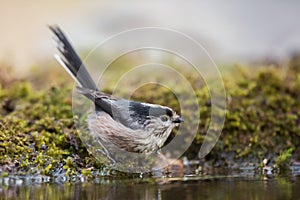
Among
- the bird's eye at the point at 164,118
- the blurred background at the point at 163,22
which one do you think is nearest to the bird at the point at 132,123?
the bird's eye at the point at 164,118

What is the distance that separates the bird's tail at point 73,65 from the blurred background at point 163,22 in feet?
13.4

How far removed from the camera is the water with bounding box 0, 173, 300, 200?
515 centimetres

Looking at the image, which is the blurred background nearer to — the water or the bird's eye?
the bird's eye

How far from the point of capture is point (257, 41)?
42.4 feet

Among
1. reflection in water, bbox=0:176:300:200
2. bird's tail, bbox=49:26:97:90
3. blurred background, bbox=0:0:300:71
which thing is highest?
blurred background, bbox=0:0:300:71

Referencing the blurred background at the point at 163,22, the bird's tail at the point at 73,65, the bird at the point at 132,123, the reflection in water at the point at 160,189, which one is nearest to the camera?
the reflection in water at the point at 160,189

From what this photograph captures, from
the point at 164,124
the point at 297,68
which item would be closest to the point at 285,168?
the point at 164,124

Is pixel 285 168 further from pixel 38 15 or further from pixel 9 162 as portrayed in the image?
pixel 38 15

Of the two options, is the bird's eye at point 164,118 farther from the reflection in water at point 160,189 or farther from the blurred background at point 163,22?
the blurred background at point 163,22

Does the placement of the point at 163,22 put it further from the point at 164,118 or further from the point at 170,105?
the point at 164,118

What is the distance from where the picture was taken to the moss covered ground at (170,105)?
6.05 meters

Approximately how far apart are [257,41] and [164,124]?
286 inches

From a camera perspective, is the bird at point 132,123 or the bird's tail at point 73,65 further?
the bird's tail at point 73,65

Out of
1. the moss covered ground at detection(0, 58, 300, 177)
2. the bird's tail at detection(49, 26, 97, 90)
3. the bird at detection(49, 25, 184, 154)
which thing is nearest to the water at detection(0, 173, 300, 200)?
the moss covered ground at detection(0, 58, 300, 177)
